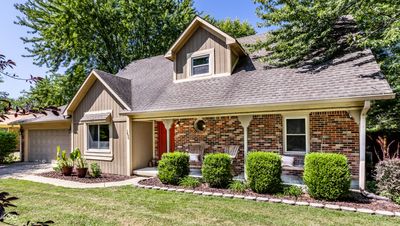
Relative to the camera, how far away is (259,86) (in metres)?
9.80

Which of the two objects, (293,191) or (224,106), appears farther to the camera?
(224,106)

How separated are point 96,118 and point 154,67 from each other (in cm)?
497

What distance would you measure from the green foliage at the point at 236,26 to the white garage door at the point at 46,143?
18.1 meters

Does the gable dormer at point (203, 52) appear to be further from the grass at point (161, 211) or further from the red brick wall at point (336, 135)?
the grass at point (161, 211)

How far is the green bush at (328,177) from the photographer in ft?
22.5

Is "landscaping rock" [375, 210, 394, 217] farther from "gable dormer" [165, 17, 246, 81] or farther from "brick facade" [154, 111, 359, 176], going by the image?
"gable dormer" [165, 17, 246, 81]

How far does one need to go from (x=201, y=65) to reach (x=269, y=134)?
4.47 meters

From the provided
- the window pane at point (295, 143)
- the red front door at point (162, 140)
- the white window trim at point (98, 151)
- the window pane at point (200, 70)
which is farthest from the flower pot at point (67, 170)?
the window pane at point (295, 143)

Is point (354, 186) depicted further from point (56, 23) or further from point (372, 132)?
point (56, 23)

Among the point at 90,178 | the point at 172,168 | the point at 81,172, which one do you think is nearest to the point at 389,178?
the point at 172,168

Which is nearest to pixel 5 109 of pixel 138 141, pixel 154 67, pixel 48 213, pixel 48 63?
pixel 48 213

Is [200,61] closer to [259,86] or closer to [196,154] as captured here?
[259,86]

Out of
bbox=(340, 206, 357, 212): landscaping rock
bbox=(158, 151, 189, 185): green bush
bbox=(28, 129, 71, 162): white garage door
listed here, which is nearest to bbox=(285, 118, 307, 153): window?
bbox=(340, 206, 357, 212): landscaping rock

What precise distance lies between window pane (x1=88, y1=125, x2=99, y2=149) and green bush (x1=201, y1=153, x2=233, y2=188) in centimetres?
641
